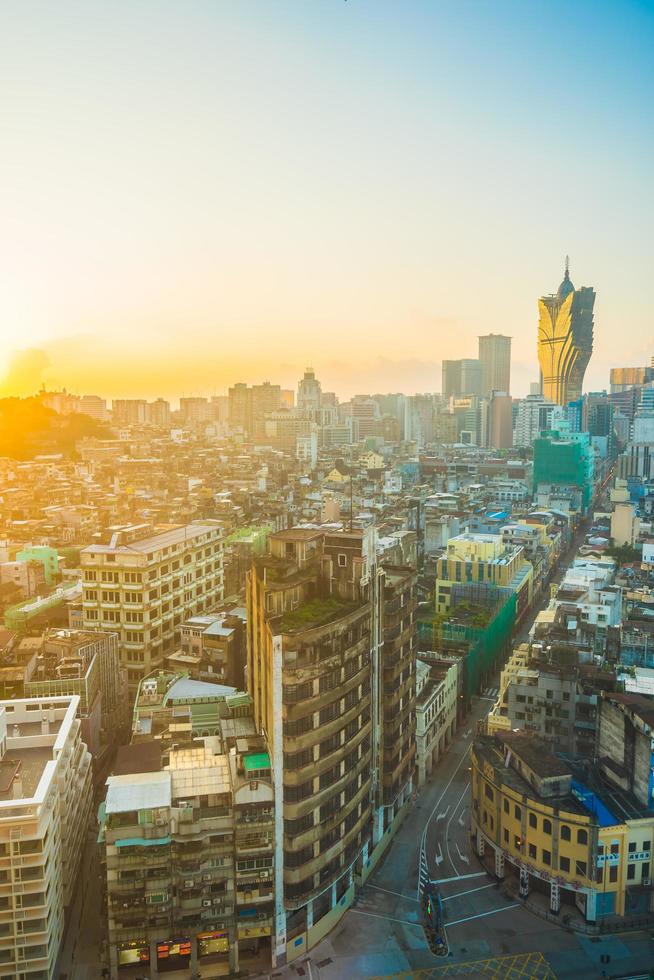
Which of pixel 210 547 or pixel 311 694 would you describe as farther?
pixel 210 547

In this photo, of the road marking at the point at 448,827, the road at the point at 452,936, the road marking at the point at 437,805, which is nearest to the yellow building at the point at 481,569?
the road marking at the point at 437,805

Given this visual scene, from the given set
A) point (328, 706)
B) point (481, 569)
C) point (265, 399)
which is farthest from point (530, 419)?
point (328, 706)

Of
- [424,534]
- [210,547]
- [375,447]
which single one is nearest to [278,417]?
[375,447]

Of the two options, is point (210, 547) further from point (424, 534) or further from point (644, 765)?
point (424, 534)

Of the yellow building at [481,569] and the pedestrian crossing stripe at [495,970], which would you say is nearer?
Result: the pedestrian crossing stripe at [495,970]

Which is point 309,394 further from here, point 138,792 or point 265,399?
point 138,792

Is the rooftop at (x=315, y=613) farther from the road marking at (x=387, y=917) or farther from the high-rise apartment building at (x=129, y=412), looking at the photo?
the high-rise apartment building at (x=129, y=412)
